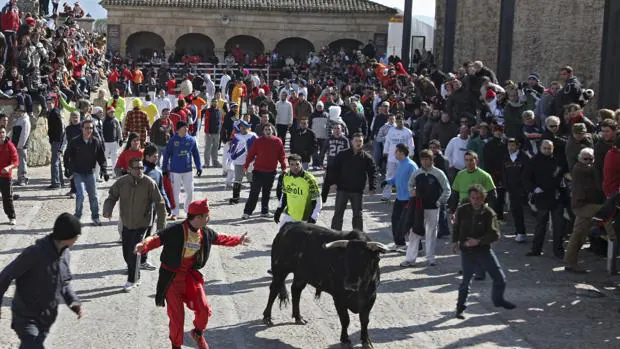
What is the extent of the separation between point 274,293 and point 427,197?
3810 mm

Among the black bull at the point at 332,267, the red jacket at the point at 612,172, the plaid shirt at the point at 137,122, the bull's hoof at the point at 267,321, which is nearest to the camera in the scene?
the black bull at the point at 332,267

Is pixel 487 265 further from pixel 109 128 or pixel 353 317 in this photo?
pixel 109 128

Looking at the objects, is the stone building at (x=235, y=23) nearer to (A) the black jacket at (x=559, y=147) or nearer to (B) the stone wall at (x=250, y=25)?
(B) the stone wall at (x=250, y=25)

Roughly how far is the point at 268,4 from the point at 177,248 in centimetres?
5003

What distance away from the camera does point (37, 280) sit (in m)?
7.64

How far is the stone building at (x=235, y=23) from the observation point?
2227 inches

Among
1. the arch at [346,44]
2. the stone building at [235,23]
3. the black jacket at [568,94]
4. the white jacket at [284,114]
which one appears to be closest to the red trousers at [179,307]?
the black jacket at [568,94]

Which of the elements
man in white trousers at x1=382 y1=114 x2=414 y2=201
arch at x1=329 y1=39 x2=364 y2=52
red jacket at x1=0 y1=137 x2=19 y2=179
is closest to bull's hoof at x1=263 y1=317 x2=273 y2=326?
red jacket at x1=0 y1=137 x2=19 y2=179

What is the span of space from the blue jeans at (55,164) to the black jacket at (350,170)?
7.58 metres

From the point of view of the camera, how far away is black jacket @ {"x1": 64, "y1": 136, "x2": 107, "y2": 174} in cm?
1606

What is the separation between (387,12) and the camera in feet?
186

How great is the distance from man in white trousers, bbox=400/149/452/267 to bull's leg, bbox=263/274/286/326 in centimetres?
352

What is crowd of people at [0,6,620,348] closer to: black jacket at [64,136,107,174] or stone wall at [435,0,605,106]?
black jacket at [64,136,107,174]

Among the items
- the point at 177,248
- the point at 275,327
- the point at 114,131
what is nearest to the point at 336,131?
the point at 114,131
